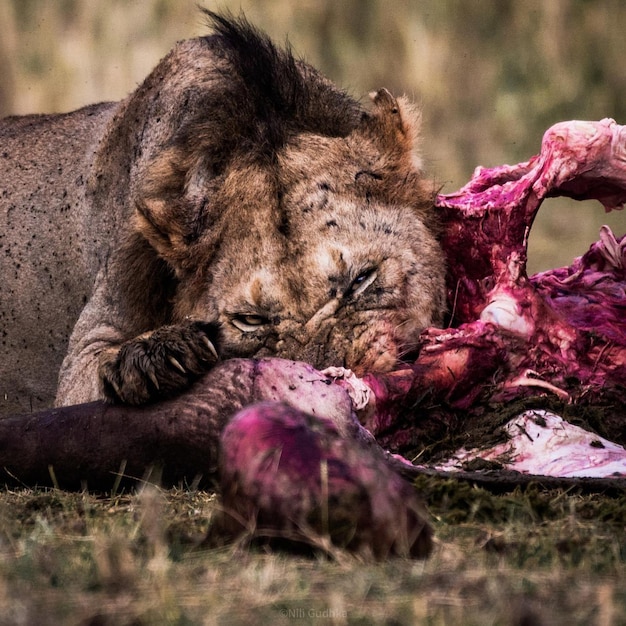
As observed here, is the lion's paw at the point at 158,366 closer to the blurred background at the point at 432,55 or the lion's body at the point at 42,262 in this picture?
the lion's body at the point at 42,262

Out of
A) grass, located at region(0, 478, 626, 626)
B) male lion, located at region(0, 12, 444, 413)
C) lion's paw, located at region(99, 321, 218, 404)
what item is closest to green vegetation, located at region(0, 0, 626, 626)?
grass, located at region(0, 478, 626, 626)

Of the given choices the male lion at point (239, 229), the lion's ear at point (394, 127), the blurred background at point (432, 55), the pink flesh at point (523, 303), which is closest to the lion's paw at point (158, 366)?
the male lion at point (239, 229)

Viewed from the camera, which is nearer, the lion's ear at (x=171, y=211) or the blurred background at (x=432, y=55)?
the lion's ear at (x=171, y=211)

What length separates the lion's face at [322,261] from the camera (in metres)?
4.29

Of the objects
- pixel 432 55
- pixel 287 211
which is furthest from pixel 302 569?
pixel 432 55

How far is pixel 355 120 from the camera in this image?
5027 millimetres

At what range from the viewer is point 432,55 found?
37.7ft

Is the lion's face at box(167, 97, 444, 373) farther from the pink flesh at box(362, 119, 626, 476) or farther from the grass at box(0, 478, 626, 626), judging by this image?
the grass at box(0, 478, 626, 626)

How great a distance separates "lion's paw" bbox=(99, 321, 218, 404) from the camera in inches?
155

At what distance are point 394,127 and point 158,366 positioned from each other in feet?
5.11

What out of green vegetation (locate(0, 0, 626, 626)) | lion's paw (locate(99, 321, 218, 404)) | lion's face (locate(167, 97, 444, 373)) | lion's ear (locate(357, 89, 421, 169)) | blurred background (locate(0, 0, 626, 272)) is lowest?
green vegetation (locate(0, 0, 626, 626))

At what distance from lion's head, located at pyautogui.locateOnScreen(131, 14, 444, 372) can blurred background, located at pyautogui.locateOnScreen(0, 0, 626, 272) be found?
6.17 m

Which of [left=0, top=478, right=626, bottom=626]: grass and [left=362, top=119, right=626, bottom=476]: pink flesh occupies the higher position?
[left=362, top=119, right=626, bottom=476]: pink flesh

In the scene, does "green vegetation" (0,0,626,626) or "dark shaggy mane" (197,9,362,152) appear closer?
"green vegetation" (0,0,626,626)
